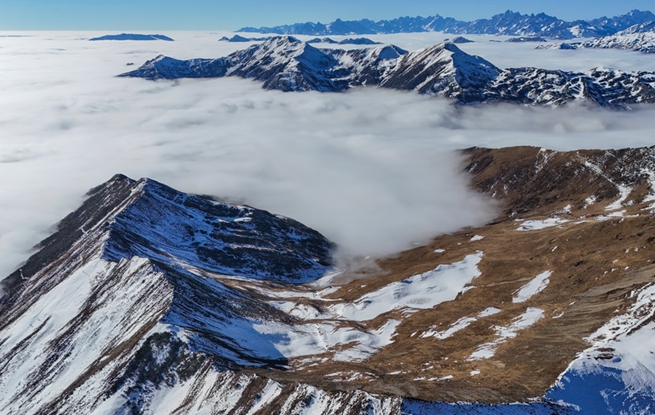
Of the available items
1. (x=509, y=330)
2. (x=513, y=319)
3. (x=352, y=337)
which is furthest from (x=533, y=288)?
(x=352, y=337)

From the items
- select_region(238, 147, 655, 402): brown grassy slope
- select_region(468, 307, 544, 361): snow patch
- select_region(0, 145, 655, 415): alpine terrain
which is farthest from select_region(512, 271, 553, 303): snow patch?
select_region(468, 307, 544, 361): snow patch

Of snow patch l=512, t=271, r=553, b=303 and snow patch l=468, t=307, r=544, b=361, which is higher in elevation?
snow patch l=468, t=307, r=544, b=361

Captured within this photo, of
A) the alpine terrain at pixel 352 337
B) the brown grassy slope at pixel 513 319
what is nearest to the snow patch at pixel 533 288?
the alpine terrain at pixel 352 337

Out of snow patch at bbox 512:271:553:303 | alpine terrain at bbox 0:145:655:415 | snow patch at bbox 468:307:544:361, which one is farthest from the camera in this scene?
snow patch at bbox 512:271:553:303

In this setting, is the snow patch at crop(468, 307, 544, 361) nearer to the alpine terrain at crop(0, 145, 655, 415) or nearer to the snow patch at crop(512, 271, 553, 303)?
the alpine terrain at crop(0, 145, 655, 415)

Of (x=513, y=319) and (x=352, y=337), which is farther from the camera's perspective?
(x=352, y=337)

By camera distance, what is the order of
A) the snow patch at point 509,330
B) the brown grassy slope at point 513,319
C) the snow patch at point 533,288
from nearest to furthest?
the brown grassy slope at point 513,319 < the snow patch at point 509,330 < the snow patch at point 533,288

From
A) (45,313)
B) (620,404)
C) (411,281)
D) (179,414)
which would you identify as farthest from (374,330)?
(45,313)

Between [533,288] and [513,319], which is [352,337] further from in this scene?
[533,288]

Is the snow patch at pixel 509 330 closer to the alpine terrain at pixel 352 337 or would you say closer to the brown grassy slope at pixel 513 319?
the alpine terrain at pixel 352 337
